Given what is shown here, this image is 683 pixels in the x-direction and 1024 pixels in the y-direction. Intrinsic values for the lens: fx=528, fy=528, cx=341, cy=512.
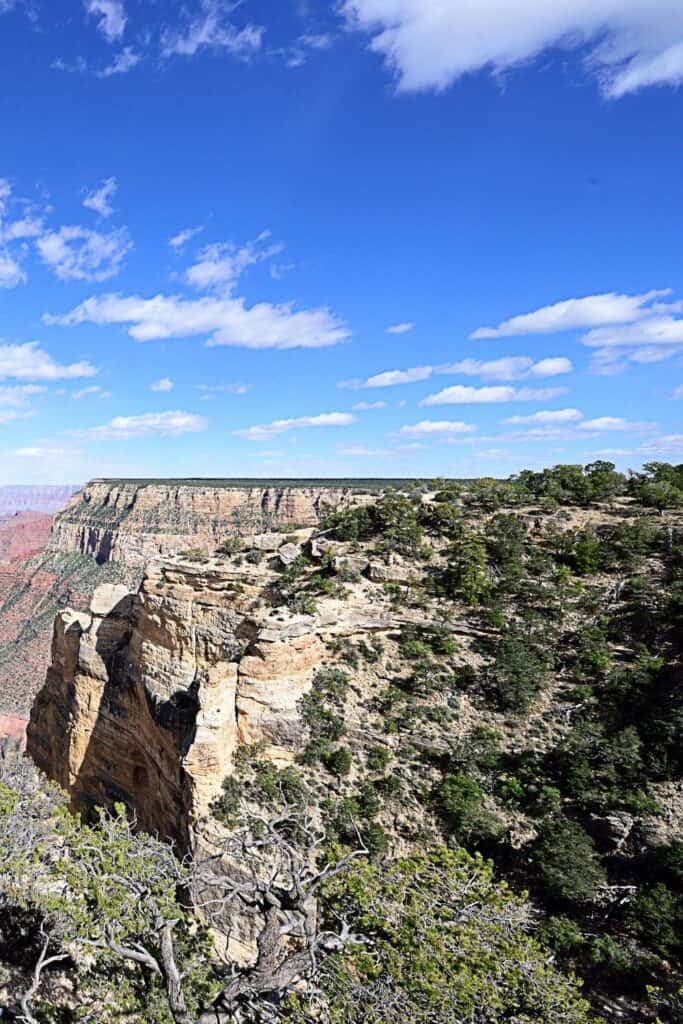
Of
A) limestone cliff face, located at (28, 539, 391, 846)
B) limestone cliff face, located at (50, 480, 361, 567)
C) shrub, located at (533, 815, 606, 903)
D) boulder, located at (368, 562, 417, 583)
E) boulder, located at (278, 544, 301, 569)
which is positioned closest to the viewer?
shrub, located at (533, 815, 606, 903)

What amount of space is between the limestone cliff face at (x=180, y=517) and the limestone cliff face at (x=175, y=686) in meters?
57.6

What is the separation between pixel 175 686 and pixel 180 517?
8045cm

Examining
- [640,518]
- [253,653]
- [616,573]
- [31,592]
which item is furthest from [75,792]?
[31,592]

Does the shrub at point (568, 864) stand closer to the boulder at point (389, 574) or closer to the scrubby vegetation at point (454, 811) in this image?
the scrubby vegetation at point (454, 811)

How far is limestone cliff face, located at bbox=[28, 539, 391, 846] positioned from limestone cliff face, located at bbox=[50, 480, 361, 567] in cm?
5758

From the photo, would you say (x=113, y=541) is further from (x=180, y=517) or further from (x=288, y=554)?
(x=288, y=554)

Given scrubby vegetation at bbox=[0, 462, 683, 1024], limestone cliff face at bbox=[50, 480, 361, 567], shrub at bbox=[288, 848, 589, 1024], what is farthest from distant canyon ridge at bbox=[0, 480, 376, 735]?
shrub at bbox=[288, 848, 589, 1024]

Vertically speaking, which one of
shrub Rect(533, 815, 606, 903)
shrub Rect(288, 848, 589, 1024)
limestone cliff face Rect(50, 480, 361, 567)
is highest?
limestone cliff face Rect(50, 480, 361, 567)

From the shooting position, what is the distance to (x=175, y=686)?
23.1 metres

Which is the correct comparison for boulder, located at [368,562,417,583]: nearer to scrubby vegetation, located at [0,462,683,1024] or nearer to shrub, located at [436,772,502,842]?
scrubby vegetation, located at [0,462,683,1024]

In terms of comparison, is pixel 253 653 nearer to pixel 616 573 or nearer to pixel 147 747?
pixel 147 747

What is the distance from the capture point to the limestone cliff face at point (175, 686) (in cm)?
1919

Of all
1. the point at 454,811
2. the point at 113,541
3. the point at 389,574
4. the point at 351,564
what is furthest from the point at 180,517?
the point at 454,811

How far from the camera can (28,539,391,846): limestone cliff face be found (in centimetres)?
1919
